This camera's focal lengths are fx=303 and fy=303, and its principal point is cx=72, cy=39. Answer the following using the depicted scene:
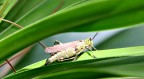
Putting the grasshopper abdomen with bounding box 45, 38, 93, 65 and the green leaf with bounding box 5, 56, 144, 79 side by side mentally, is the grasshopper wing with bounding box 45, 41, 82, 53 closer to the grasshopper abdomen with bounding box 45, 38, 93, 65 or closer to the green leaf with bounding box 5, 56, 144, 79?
the grasshopper abdomen with bounding box 45, 38, 93, 65

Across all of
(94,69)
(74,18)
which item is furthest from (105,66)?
(74,18)

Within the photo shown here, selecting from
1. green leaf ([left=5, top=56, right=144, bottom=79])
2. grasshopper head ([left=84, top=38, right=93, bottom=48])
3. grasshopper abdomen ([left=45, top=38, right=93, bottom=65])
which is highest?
grasshopper head ([left=84, top=38, right=93, bottom=48])

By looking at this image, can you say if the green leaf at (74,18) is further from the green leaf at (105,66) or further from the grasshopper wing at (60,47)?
the grasshopper wing at (60,47)

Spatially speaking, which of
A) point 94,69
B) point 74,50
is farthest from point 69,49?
point 94,69

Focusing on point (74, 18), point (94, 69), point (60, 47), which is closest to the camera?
point (74, 18)

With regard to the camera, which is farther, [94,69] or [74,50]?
[74,50]

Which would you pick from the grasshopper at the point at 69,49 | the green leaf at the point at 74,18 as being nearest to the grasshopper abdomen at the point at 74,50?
the grasshopper at the point at 69,49

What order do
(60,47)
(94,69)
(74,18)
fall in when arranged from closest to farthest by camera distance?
(74,18) → (94,69) → (60,47)

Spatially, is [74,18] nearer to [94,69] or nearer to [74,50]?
[94,69]

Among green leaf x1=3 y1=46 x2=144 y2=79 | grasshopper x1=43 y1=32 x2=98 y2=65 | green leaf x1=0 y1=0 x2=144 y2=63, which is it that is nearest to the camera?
green leaf x1=0 y1=0 x2=144 y2=63

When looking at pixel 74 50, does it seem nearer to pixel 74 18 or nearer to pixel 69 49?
pixel 69 49

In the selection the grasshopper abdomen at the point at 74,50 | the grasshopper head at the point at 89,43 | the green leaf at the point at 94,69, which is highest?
the grasshopper head at the point at 89,43

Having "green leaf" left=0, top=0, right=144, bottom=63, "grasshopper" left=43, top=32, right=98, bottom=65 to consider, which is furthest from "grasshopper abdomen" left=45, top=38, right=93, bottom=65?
"green leaf" left=0, top=0, right=144, bottom=63
